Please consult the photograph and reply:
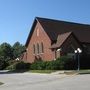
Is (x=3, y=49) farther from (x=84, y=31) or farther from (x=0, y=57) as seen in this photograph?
(x=84, y=31)

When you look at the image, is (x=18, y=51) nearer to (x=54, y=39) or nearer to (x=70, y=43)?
(x=54, y=39)

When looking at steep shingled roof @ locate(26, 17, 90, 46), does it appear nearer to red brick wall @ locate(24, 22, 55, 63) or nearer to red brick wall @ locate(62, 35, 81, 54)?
red brick wall @ locate(24, 22, 55, 63)

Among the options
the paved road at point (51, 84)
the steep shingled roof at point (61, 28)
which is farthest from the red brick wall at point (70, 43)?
the paved road at point (51, 84)

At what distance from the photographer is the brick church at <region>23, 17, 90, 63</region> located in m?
55.2

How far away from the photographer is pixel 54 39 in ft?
188

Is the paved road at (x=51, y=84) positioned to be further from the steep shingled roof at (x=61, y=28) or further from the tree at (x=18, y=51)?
the tree at (x=18, y=51)

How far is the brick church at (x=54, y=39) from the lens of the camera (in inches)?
2175

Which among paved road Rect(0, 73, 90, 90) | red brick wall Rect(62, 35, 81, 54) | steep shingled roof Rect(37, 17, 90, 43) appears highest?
steep shingled roof Rect(37, 17, 90, 43)

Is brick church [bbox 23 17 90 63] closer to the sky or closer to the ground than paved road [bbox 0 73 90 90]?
closer to the sky

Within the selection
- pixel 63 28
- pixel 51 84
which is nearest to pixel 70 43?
pixel 63 28

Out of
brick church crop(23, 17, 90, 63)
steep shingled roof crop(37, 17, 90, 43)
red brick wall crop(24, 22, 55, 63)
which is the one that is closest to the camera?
brick church crop(23, 17, 90, 63)

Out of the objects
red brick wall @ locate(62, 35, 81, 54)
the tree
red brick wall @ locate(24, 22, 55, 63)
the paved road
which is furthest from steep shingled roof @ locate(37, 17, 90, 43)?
the paved road

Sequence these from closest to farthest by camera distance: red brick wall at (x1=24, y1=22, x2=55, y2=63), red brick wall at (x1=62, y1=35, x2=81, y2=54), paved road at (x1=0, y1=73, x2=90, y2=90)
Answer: paved road at (x1=0, y1=73, x2=90, y2=90)
red brick wall at (x1=62, y1=35, x2=81, y2=54)
red brick wall at (x1=24, y1=22, x2=55, y2=63)

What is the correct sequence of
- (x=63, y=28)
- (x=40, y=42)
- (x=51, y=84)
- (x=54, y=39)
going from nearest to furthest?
(x=51, y=84) < (x=54, y=39) < (x=40, y=42) < (x=63, y=28)
